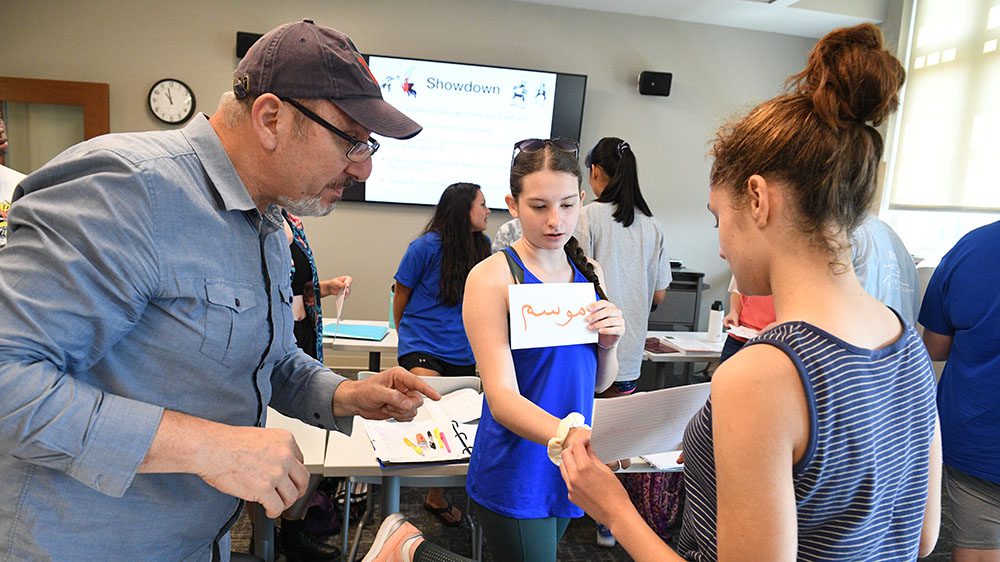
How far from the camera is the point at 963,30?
418 cm

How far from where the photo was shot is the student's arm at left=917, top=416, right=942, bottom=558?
2.90 feet

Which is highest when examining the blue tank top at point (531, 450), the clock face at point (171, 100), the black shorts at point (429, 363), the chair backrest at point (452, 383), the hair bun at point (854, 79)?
the clock face at point (171, 100)

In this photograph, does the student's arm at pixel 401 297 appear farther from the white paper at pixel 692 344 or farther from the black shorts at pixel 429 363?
the white paper at pixel 692 344

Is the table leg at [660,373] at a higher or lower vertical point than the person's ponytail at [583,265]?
lower

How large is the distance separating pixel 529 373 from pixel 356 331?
2.11 metres

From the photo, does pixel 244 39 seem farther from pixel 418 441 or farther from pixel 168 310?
pixel 168 310

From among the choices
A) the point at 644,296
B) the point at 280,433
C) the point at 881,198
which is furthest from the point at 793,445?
the point at 881,198

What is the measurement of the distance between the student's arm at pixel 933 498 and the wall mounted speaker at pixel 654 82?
192 inches

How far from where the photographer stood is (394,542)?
121cm

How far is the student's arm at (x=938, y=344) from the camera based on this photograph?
73.2 inches

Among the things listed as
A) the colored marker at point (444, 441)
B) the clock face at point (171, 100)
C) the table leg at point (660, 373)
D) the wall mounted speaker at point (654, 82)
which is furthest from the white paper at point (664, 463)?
the clock face at point (171, 100)

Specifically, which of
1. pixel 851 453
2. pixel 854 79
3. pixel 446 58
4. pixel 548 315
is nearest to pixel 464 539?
pixel 548 315

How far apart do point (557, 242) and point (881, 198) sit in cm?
458

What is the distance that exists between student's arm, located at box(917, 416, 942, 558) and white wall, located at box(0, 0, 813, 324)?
13.8ft
